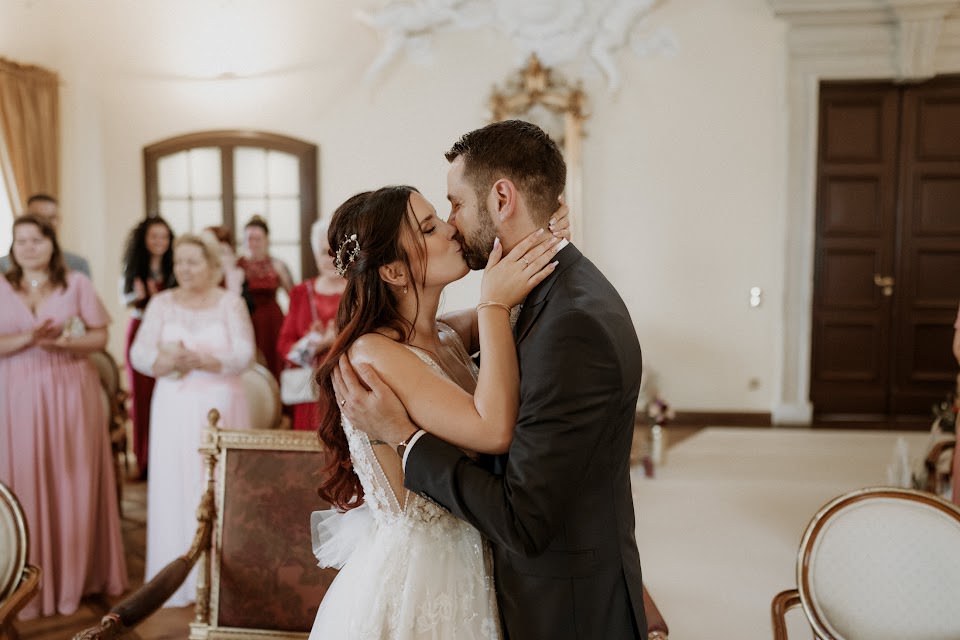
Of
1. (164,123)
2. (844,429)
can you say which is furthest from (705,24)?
(164,123)

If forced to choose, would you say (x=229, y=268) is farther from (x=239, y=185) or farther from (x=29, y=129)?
(x=29, y=129)

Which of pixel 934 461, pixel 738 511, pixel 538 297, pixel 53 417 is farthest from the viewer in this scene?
pixel 738 511

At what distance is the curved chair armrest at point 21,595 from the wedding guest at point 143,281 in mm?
3520

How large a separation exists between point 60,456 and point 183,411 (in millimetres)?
611

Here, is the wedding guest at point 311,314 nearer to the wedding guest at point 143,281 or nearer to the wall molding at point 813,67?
the wedding guest at point 143,281

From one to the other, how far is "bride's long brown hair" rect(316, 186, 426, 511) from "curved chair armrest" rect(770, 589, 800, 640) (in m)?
1.29

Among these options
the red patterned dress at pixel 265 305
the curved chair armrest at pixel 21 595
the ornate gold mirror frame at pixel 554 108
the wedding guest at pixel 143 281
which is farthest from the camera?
the ornate gold mirror frame at pixel 554 108

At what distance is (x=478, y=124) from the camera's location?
7328mm

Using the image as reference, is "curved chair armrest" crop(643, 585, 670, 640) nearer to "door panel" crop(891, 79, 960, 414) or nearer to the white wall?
the white wall

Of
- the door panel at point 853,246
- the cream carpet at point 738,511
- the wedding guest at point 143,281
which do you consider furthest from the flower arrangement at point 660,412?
the wedding guest at point 143,281

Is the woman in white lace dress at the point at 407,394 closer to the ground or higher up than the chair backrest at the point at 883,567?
higher up

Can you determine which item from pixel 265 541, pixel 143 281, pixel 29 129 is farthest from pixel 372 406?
pixel 29 129

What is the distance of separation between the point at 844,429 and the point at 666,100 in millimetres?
3052

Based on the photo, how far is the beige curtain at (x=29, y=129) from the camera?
702 centimetres
